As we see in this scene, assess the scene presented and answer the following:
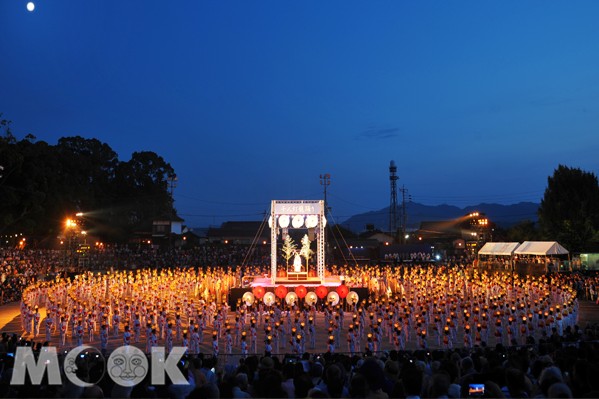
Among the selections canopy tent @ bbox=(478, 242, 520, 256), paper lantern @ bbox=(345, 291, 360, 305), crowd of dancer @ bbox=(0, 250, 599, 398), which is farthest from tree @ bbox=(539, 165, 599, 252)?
paper lantern @ bbox=(345, 291, 360, 305)

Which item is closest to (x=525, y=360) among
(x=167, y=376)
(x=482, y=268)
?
(x=167, y=376)

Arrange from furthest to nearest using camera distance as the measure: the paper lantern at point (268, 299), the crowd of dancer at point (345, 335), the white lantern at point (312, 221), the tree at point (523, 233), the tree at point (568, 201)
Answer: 1. the tree at point (523, 233)
2. the tree at point (568, 201)
3. the white lantern at point (312, 221)
4. the paper lantern at point (268, 299)
5. the crowd of dancer at point (345, 335)

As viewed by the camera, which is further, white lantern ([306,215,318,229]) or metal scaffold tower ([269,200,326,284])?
white lantern ([306,215,318,229])

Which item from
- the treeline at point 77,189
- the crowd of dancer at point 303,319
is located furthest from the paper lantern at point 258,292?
the treeline at point 77,189

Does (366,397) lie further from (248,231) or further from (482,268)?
(248,231)

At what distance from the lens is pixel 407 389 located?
14.7ft

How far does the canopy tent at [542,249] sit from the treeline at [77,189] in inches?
1226

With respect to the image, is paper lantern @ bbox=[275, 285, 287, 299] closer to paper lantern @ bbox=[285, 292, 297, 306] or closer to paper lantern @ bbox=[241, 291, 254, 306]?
paper lantern @ bbox=[285, 292, 297, 306]

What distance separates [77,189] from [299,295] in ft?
82.5

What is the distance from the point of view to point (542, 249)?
2783cm

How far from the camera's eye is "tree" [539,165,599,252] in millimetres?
35938

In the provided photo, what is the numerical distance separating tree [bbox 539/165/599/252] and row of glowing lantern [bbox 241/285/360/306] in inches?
839

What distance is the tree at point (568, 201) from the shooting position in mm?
35938

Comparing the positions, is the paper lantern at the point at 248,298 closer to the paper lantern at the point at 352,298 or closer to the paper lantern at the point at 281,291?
the paper lantern at the point at 281,291
